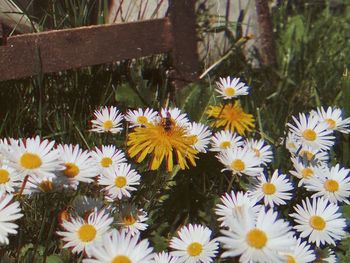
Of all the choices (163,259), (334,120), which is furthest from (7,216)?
(334,120)

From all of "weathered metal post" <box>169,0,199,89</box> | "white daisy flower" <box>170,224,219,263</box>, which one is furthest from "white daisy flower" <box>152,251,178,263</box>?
"weathered metal post" <box>169,0,199,89</box>

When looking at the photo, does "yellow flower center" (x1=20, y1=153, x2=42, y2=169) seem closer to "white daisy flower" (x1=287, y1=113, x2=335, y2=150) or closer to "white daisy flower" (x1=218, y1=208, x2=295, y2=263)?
"white daisy flower" (x1=218, y1=208, x2=295, y2=263)

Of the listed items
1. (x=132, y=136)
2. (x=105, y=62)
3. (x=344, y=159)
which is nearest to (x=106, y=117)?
(x=132, y=136)

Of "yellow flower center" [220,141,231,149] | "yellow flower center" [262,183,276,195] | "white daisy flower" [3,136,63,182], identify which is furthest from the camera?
"yellow flower center" [220,141,231,149]

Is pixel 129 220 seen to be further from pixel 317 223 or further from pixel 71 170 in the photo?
pixel 317 223

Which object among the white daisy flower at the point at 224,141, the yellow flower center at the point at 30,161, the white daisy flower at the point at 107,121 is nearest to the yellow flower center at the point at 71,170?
the yellow flower center at the point at 30,161

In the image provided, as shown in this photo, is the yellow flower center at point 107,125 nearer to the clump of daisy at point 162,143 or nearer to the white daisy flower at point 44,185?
the clump of daisy at point 162,143
